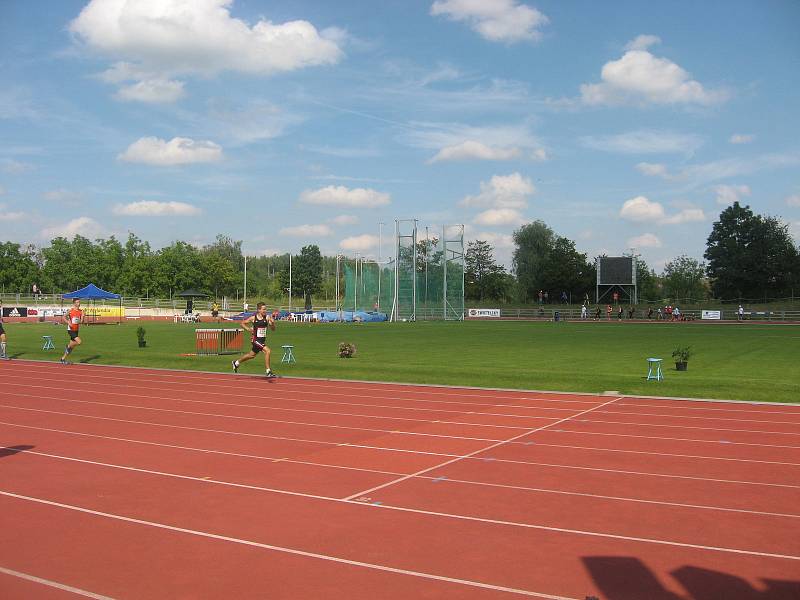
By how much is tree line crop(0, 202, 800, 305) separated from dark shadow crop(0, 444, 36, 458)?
2847 inches

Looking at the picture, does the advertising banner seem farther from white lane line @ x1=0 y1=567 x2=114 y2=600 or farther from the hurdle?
white lane line @ x1=0 y1=567 x2=114 y2=600

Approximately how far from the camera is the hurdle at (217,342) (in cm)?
2716

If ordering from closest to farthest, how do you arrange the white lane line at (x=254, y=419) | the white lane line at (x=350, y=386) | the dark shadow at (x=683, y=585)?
the dark shadow at (x=683, y=585) < the white lane line at (x=254, y=419) < the white lane line at (x=350, y=386)

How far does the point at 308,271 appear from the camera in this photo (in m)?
150

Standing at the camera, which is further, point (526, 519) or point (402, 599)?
point (526, 519)

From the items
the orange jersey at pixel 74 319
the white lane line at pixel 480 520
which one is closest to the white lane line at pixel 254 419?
the white lane line at pixel 480 520

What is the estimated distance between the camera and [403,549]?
6.23 metres

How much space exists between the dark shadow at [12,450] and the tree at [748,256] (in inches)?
3923

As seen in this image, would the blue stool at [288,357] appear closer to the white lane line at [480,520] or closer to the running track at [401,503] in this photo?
the running track at [401,503]

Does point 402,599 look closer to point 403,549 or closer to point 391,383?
point 403,549

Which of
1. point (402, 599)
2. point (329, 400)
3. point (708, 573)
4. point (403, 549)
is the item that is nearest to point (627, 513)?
point (708, 573)

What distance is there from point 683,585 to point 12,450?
9013 millimetres

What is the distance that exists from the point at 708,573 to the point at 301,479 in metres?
4.66

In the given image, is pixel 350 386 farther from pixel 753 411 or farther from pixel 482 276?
pixel 482 276
